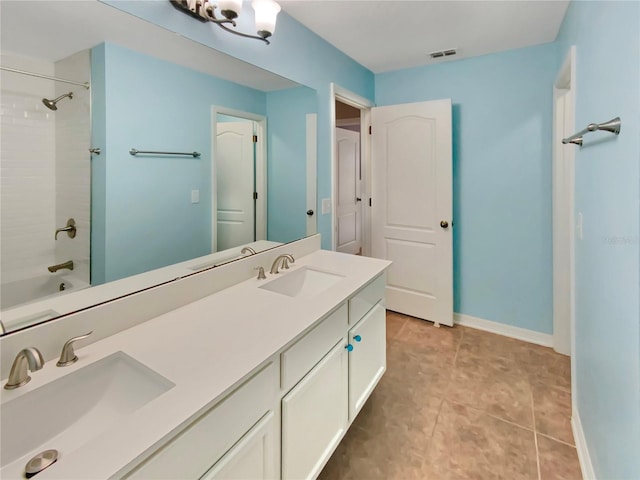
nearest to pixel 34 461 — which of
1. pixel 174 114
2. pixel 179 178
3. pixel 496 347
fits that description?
pixel 179 178

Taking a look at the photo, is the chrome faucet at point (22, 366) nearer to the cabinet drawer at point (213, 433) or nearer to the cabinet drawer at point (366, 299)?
the cabinet drawer at point (213, 433)

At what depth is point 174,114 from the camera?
1316 mm

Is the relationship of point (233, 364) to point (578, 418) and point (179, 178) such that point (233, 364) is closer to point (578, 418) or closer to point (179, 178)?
point (179, 178)

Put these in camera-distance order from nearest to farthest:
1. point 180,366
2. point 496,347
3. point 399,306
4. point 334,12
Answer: point 180,366
point 334,12
point 496,347
point 399,306

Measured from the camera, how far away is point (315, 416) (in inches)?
48.9

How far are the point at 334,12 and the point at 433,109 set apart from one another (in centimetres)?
120

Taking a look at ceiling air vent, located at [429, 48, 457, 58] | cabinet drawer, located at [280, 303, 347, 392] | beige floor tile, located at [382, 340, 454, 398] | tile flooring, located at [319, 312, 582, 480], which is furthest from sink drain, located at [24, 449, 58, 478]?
ceiling air vent, located at [429, 48, 457, 58]

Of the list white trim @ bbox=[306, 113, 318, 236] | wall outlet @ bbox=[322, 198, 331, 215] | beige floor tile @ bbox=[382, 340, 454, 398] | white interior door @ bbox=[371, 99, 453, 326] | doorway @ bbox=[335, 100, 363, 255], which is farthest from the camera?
doorway @ bbox=[335, 100, 363, 255]

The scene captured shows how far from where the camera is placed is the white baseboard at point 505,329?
266 centimetres

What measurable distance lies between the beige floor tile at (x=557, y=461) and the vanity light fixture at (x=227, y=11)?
2.47 meters

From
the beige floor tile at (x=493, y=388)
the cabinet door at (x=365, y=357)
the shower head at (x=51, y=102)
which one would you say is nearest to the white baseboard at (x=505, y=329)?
the beige floor tile at (x=493, y=388)

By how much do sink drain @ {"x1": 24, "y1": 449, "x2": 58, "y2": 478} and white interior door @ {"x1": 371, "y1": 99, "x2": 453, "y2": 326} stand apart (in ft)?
9.06

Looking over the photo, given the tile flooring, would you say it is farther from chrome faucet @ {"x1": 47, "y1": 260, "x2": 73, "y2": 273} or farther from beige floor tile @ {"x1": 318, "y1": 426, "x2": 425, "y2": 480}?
chrome faucet @ {"x1": 47, "y1": 260, "x2": 73, "y2": 273}

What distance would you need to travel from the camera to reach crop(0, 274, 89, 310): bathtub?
915 millimetres
